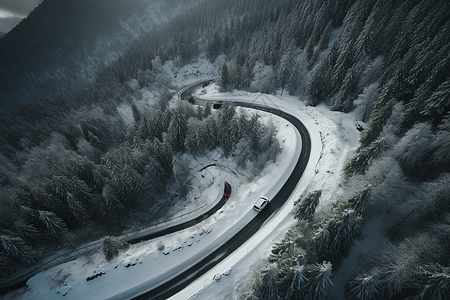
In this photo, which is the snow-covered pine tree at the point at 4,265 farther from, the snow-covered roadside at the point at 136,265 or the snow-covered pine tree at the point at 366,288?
the snow-covered pine tree at the point at 366,288

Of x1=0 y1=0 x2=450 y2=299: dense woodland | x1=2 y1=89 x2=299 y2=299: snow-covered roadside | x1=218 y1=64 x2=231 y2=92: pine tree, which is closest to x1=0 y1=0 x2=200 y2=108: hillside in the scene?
x1=0 y1=0 x2=450 y2=299: dense woodland

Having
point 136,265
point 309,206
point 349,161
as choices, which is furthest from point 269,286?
point 349,161

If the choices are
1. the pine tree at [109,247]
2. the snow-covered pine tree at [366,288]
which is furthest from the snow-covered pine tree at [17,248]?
the snow-covered pine tree at [366,288]

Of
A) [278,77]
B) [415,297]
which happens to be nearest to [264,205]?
[415,297]

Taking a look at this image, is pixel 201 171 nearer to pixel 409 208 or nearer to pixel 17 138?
pixel 409 208

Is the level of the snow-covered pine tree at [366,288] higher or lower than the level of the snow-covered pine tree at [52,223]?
lower

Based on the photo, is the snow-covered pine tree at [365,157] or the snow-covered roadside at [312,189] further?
the snow-covered pine tree at [365,157]

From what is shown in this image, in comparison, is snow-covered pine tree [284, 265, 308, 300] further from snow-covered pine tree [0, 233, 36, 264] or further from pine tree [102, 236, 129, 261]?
snow-covered pine tree [0, 233, 36, 264]

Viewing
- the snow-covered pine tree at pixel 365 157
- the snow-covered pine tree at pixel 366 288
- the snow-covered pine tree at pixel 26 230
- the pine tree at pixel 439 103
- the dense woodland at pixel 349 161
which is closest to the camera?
the snow-covered pine tree at pixel 366 288
